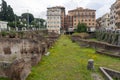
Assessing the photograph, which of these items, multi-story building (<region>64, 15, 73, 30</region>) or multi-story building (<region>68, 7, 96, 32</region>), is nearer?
multi-story building (<region>68, 7, 96, 32</region>)

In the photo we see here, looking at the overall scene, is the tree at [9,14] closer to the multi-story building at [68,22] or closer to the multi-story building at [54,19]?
the multi-story building at [54,19]

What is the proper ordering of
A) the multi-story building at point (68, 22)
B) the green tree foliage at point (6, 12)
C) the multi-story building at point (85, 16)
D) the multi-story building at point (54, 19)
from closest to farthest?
the green tree foliage at point (6, 12), the multi-story building at point (54, 19), the multi-story building at point (85, 16), the multi-story building at point (68, 22)

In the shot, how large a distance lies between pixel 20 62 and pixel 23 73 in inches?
29.0

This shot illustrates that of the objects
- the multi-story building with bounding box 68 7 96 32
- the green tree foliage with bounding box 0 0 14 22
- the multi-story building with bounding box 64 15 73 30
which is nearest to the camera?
the green tree foliage with bounding box 0 0 14 22

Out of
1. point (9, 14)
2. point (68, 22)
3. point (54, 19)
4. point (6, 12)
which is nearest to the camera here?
point (6, 12)

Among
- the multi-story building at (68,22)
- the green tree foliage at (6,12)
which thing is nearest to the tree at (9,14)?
the green tree foliage at (6,12)

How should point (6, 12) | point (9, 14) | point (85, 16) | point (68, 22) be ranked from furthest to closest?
point (68, 22) < point (85, 16) < point (9, 14) < point (6, 12)

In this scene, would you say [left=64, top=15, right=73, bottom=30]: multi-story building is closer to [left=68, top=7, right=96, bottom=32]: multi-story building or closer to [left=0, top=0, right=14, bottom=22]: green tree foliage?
[left=68, top=7, right=96, bottom=32]: multi-story building

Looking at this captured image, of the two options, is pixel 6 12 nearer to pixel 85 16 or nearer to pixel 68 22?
pixel 68 22

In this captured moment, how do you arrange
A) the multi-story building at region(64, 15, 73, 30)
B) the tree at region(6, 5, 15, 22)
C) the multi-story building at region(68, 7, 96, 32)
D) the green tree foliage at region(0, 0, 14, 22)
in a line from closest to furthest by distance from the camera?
1. the green tree foliage at region(0, 0, 14, 22)
2. the tree at region(6, 5, 15, 22)
3. the multi-story building at region(68, 7, 96, 32)
4. the multi-story building at region(64, 15, 73, 30)

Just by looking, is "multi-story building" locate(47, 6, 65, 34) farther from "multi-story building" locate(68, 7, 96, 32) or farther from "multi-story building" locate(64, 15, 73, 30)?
"multi-story building" locate(64, 15, 73, 30)

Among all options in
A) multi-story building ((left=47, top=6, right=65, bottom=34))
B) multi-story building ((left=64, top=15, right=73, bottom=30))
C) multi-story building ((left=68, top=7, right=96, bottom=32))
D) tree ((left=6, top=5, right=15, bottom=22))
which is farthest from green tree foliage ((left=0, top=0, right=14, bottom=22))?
multi-story building ((left=64, top=15, right=73, bottom=30))

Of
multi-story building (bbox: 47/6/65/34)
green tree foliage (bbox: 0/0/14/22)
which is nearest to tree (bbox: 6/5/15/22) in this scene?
green tree foliage (bbox: 0/0/14/22)

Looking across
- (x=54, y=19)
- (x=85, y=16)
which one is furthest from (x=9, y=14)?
(x=85, y=16)
